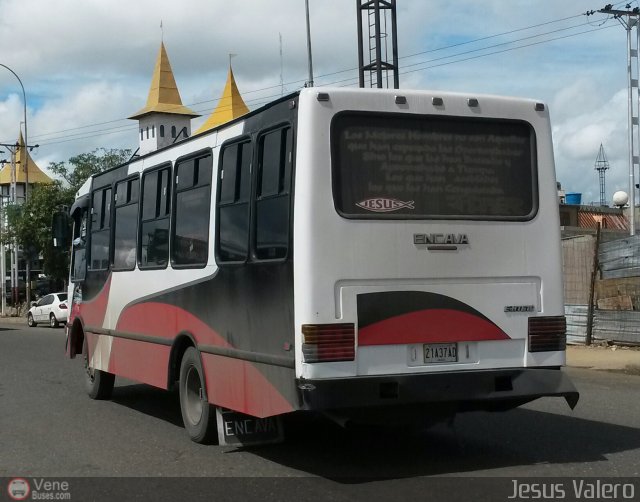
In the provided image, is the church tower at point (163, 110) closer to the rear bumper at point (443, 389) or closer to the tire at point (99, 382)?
the tire at point (99, 382)

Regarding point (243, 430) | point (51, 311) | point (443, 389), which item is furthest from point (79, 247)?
→ point (51, 311)

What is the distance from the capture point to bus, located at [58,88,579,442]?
7.00 m

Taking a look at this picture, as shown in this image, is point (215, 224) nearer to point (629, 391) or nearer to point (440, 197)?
point (440, 197)

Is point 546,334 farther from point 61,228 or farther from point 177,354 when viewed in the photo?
point 61,228

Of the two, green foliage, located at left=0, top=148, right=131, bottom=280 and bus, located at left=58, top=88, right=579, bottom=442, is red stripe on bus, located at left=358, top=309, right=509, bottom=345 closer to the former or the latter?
bus, located at left=58, top=88, right=579, bottom=442

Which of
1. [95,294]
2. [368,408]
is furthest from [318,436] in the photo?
[95,294]

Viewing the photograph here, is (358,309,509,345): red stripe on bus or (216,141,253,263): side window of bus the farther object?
(216,141,253,263): side window of bus

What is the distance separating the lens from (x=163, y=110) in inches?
3492

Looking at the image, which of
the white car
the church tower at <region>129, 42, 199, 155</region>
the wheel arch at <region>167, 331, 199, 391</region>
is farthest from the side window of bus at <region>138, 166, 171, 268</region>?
the church tower at <region>129, 42, 199, 155</region>

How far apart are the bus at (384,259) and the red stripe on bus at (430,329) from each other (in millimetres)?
11

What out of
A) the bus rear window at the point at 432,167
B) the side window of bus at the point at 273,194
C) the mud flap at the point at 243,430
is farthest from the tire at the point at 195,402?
the bus rear window at the point at 432,167

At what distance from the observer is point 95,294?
1205 centimetres

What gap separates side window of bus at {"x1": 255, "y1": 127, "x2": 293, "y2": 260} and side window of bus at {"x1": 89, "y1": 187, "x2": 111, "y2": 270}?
14.5 feet

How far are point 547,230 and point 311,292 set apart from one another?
2.16 meters
